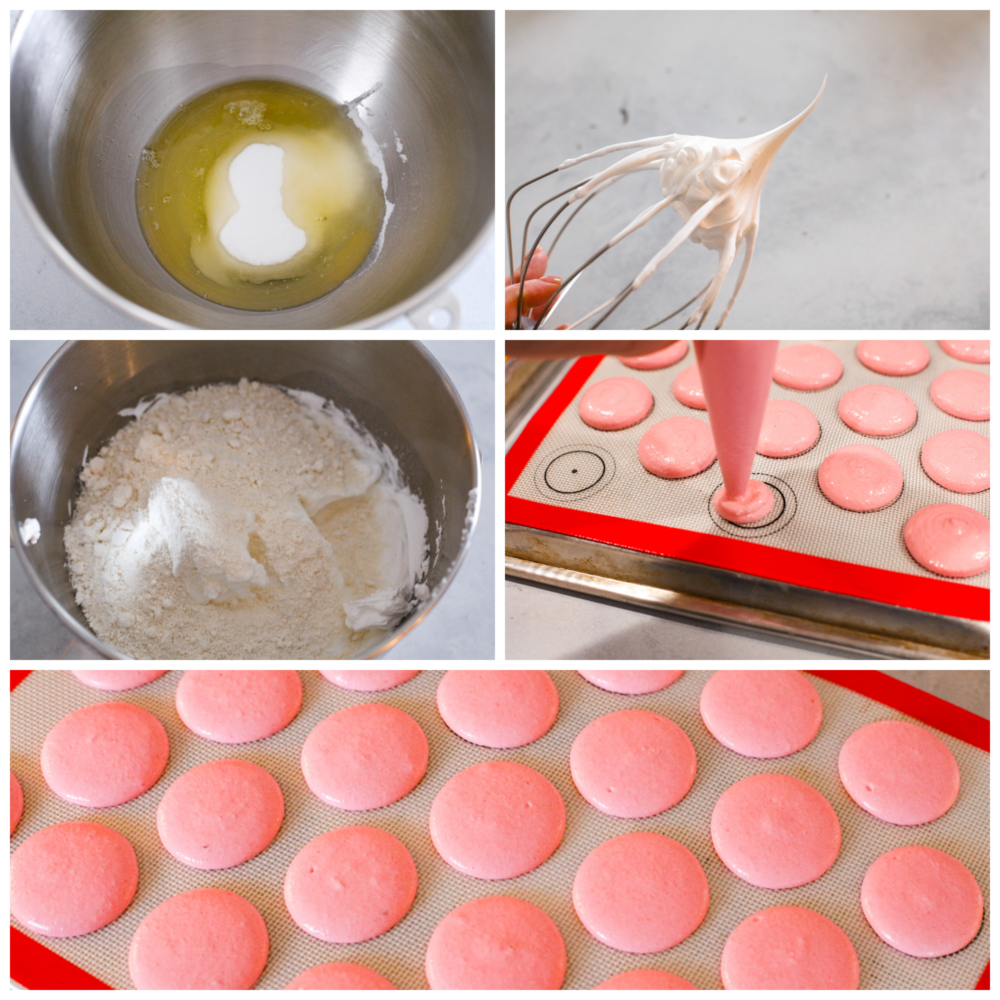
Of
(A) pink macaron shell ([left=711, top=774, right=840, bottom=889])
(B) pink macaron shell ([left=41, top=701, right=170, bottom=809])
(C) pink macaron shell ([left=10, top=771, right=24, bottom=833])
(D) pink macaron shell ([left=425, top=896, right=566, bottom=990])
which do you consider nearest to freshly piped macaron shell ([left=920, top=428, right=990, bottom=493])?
(A) pink macaron shell ([left=711, top=774, right=840, bottom=889])

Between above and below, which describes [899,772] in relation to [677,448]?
below

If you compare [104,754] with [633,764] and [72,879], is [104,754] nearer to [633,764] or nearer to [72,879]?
[72,879]

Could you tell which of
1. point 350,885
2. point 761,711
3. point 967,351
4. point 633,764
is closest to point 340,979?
point 350,885

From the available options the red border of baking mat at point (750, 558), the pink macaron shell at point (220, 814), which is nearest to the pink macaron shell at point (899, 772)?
the red border of baking mat at point (750, 558)

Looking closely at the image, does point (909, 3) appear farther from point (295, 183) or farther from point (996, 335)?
point (295, 183)

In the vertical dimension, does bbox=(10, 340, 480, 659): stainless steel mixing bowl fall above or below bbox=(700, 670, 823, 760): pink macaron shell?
above

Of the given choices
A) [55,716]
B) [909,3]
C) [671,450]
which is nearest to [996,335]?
[909,3]

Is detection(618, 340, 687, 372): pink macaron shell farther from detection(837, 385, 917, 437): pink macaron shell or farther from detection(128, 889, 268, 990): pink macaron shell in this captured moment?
detection(128, 889, 268, 990): pink macaron shell
